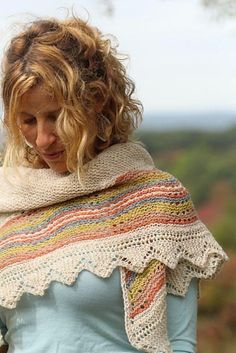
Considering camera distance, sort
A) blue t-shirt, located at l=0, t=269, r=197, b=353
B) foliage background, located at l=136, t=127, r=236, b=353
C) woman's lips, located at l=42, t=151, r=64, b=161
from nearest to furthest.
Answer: blue t-shirt, located at l=0, t=269, r=197, b=353, woman's lips, located at l=42, t=151, r=64, b=161, foliage background, located at l=136, t=127, r=236, b=353

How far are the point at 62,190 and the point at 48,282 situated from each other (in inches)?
8.9

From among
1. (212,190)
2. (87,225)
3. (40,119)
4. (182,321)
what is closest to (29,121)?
(40,119)

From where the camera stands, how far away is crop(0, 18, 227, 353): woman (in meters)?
2.22

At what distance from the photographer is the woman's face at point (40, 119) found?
225 centimetres

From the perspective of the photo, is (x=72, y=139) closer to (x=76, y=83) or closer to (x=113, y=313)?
(x=76, y=83)

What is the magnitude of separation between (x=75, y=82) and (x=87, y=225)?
308 mm

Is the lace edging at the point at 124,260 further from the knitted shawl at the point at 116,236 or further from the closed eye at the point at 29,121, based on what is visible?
the closed eye at the point at 29,121

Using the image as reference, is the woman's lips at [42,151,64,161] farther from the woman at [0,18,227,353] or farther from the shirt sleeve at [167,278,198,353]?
the shirt sleeve at [167,278,198,353]

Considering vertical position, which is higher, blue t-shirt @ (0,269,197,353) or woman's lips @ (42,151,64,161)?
woman's lips @ (42,151,64,161)

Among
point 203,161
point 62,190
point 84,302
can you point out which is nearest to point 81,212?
point 62,190

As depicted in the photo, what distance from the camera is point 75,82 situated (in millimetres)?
2260

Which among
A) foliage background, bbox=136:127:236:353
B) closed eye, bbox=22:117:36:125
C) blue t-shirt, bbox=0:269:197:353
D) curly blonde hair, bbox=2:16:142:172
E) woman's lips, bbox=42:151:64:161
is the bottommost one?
foliage background, bbox=136:127:236:353

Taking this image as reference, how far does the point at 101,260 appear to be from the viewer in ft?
7.34

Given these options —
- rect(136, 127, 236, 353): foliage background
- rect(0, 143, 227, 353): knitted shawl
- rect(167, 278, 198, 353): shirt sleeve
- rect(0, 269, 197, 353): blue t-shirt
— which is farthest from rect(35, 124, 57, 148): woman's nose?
rect(136, 127, 236, 353): foliage background
